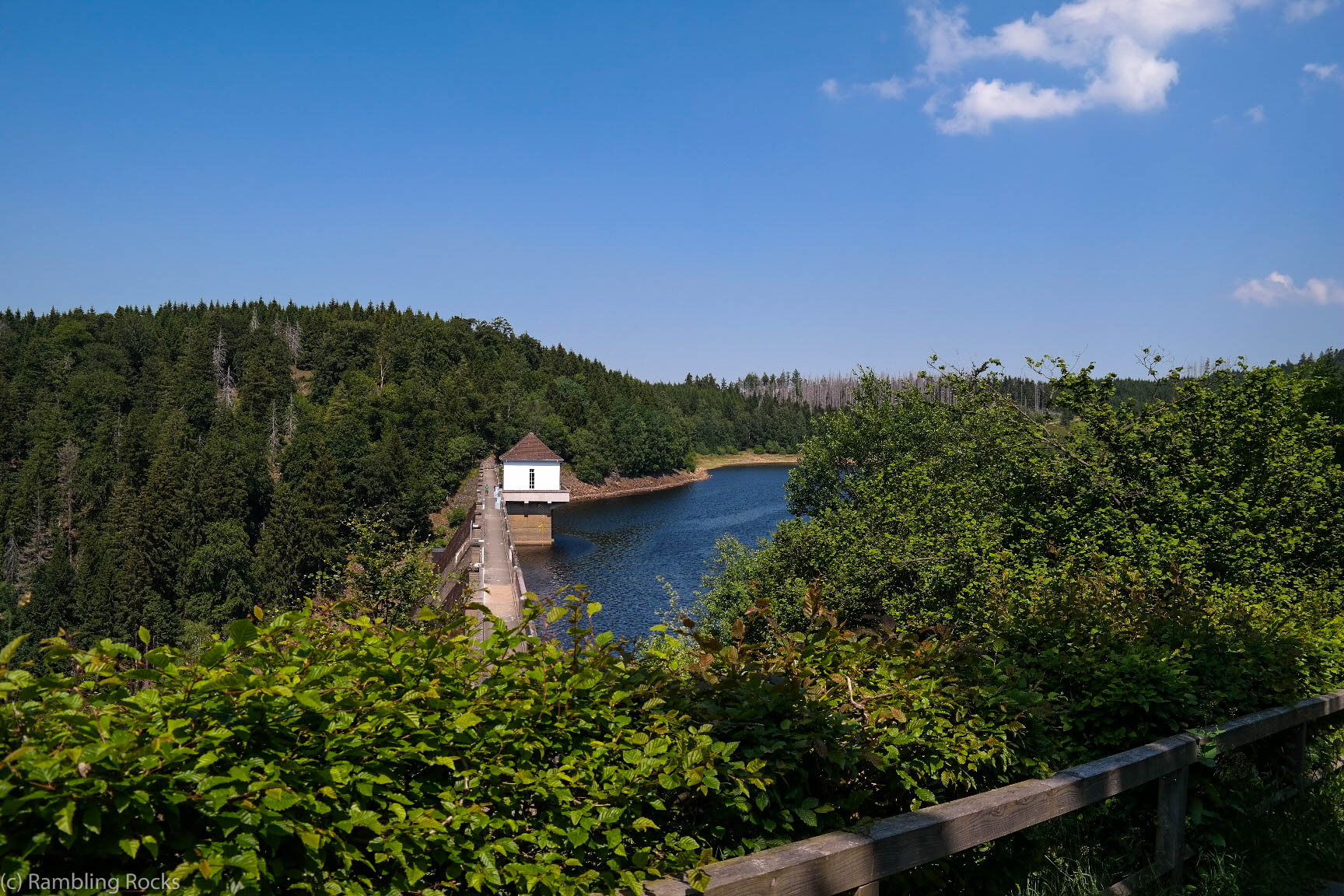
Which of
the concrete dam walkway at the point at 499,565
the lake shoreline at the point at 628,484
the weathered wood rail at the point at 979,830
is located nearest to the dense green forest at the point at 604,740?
the weathered wood rail at the point at 979,830

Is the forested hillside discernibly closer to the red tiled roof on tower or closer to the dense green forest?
the red tiled roof on tower

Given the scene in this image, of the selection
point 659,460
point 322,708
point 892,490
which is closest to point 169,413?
point 659,460

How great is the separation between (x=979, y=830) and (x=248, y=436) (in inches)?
4142

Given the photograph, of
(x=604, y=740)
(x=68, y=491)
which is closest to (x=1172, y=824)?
(x=604, y=740)

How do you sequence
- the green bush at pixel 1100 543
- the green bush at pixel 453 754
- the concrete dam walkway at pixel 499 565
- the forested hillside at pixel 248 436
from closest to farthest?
the green bush at pixel 453 754 → the green bush at pixel 1100 543 → the concrete dam walkway at pixel 499 565 → the forested hillside at pixel 248 436

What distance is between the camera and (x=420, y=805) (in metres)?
2.33

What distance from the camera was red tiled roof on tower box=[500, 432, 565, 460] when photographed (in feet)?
205

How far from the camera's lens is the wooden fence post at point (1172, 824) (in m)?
3.95

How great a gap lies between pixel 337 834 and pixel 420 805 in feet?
0.79

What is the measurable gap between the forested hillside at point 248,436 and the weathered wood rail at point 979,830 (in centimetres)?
4274

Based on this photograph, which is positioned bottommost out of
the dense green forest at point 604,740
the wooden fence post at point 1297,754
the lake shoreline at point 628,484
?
the lake shoreline at point 628,484

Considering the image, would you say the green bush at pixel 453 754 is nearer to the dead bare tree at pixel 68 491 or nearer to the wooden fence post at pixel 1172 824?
the wooden fence post at pixel 1172 824

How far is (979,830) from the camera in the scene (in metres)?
3.05

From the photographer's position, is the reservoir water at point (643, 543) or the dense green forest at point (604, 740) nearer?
the dense green forest at point (604, 740)
